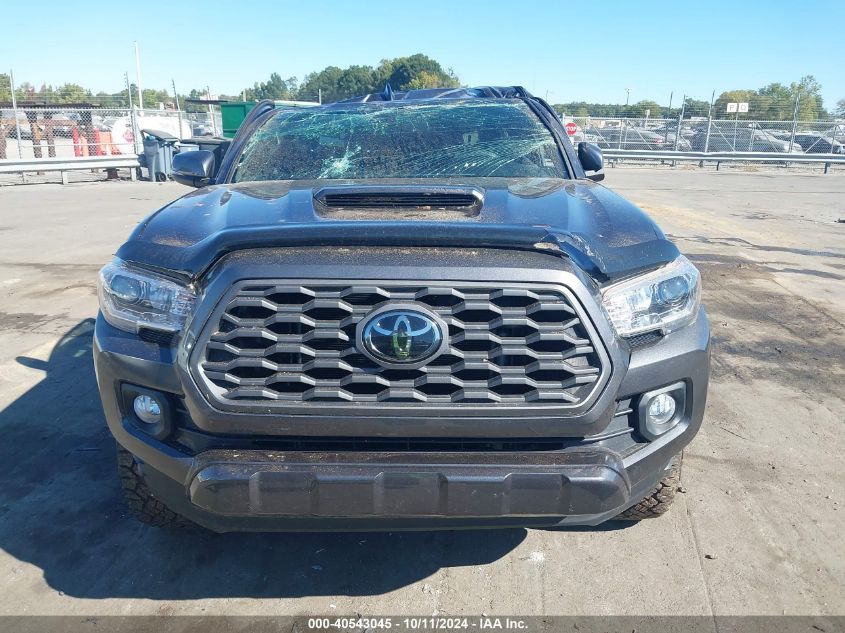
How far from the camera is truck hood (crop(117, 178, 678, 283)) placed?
2.11m

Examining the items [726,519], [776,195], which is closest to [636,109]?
[776,195]

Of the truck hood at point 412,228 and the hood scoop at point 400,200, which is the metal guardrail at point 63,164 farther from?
the hood scoop at point 400,200

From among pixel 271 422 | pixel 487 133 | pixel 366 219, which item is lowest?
→ pixel 271 422

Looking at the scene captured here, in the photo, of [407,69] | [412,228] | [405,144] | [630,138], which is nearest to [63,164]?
[405,144]

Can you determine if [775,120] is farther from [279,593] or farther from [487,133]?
[279,593]

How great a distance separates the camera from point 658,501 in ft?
9.04

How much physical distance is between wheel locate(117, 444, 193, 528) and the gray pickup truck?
0.30 meters

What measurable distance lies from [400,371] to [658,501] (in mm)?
1400

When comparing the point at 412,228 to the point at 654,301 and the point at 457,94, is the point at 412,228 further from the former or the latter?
the point at 457,94

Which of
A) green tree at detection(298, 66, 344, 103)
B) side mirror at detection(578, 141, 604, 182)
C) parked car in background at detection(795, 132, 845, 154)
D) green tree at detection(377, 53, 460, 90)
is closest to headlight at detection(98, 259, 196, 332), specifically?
side mirror at detection(578, 141, 604, 182)

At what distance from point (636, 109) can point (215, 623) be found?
133ft

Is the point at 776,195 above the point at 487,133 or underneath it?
underneath

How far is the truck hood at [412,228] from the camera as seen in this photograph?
2.11 metres

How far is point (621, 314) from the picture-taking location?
2148mm
